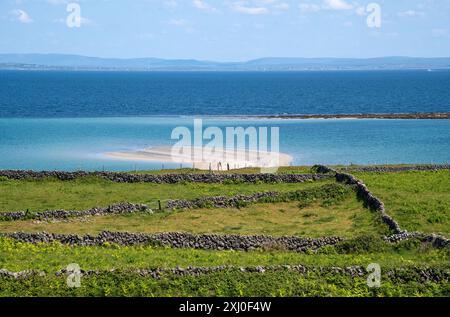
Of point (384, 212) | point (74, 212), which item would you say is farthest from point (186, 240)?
point (384, 212)

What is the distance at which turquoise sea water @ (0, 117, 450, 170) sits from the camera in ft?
241

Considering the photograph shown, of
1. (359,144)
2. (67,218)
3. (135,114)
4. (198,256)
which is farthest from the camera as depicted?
(135,114)

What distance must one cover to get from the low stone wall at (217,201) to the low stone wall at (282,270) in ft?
56.5

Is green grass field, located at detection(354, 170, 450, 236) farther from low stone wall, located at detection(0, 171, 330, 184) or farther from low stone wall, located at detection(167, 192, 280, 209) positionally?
low stone wall, located at detection(167, 192, 280, 209)

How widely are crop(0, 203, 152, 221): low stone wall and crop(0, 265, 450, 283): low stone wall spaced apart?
14417mm

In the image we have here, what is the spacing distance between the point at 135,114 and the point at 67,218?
9539 centimetres

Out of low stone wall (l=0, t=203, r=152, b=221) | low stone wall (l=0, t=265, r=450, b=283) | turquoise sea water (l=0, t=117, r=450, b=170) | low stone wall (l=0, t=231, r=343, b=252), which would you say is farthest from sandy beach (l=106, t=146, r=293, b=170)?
low stone wall (l=0, t=265, r=450, b=283)

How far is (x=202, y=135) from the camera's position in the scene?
96.3 m

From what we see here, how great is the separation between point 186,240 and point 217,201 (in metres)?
10.8

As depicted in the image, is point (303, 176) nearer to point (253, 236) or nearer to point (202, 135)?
point (253, 236)

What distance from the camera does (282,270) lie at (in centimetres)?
2567

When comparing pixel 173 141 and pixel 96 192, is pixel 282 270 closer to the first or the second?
pixel 96 192

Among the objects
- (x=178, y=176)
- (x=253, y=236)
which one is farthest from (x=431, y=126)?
(x=253, y=236)

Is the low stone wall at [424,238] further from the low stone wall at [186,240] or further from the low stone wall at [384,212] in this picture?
the low stone wall at [186,240]
